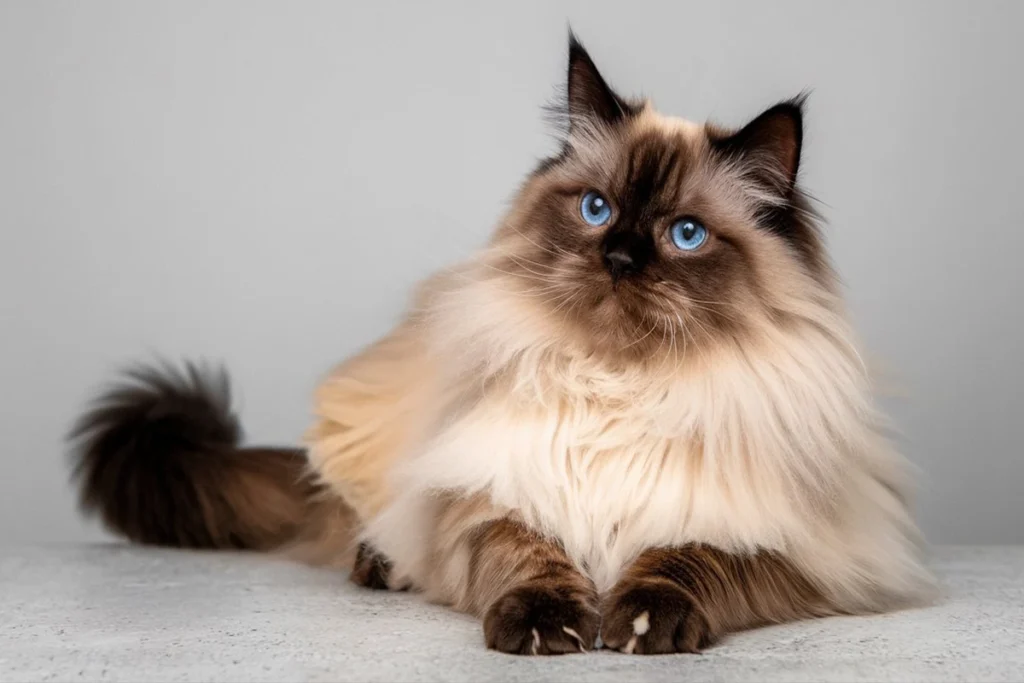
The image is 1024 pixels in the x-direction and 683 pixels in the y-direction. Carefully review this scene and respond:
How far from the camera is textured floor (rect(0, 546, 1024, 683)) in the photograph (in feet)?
7.09

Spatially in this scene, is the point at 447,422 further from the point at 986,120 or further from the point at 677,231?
the point at 986,120

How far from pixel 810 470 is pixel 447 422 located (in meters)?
0.74

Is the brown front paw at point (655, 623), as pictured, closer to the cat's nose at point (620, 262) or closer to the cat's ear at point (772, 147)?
the cat's nose at point (620, 262)

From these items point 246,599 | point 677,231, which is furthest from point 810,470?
point 246,599

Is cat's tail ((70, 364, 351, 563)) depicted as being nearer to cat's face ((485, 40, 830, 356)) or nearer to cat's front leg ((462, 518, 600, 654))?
cat's front leg ((462, 518, 600, 654))

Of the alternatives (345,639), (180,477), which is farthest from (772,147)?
(180,477)

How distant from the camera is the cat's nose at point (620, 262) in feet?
8.03

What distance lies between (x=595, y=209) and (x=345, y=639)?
37.4 inches

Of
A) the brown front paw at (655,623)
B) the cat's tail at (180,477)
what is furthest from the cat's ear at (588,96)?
the cat's tail at (180,477)

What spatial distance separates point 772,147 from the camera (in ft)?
8.75

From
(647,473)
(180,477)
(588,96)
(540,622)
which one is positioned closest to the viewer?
(540,622)

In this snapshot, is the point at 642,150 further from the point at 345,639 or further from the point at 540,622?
the point at 345,639

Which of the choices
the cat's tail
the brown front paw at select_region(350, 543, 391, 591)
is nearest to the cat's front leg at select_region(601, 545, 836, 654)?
the brown front paw at select_region(350, 543, 391, 591)

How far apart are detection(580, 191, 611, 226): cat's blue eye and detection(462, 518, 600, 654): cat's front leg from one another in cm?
61
